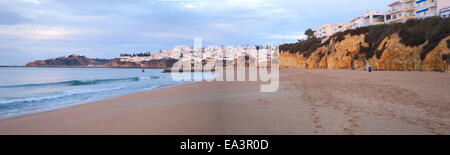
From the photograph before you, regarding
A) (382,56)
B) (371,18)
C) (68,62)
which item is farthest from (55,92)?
(68,62)

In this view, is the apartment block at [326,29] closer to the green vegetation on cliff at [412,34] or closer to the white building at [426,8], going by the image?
the white building at [426,8]

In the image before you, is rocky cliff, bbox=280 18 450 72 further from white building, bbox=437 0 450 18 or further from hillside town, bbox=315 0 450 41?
white building, bbox=437 0 450 18

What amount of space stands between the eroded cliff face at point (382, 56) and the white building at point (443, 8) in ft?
58.2

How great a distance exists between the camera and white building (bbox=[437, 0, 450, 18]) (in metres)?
34.9

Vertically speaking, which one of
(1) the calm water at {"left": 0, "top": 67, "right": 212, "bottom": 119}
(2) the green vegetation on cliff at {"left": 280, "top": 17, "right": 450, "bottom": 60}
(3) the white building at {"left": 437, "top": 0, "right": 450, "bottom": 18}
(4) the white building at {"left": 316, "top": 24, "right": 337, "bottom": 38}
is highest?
(4) the white building at {"left": 316, "top": 24, "right": 337, "bottom": 38}

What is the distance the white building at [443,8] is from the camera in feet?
115

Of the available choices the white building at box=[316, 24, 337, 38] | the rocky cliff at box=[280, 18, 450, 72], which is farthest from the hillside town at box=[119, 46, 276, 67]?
the rocky cliff at box=[280, 18, 450, 72]

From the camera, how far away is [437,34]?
18250mm

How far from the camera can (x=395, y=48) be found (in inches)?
827

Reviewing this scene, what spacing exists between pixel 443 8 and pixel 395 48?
81.2ft

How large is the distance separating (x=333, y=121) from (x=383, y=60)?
73.3 ft

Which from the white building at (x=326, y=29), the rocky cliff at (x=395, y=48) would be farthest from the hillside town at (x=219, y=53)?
the rocky cliff at (x=395, y=48)
